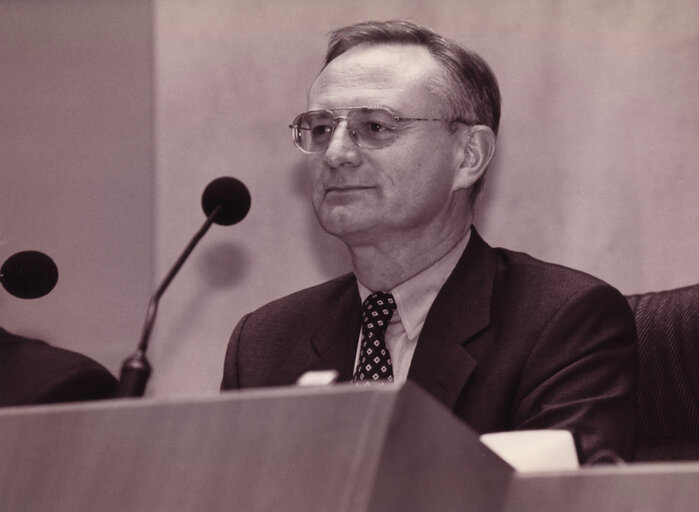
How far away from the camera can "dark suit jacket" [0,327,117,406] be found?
1.89m

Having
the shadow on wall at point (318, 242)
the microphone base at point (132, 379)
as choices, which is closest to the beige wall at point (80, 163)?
the shadow on wall at point (318, 242)

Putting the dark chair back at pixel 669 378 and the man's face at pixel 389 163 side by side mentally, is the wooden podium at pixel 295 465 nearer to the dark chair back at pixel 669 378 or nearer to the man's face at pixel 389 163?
the dark chair back at pixel 669 378

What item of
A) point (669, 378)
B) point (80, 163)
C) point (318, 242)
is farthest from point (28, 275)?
point (318, 242)

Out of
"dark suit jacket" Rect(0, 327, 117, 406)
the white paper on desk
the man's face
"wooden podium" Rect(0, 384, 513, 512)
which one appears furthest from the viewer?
the man's face

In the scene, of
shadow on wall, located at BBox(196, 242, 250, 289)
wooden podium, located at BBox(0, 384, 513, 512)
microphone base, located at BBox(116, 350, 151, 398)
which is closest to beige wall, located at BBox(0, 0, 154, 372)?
shadow on wall, located at BBox(196, 242, 250, 289)

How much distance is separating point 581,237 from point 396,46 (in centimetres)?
77

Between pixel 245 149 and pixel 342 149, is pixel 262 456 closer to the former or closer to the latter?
pixel 342 149

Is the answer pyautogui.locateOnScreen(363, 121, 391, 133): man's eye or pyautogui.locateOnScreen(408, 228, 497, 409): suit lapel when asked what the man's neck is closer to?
pyautogui.locateOnScreen(408, 228, 497, 409): suit lapel

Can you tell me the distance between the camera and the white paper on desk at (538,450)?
1.33m

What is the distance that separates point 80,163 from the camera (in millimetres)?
3262

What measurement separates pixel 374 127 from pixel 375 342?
49cm

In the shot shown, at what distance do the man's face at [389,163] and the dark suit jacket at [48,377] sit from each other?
73cm

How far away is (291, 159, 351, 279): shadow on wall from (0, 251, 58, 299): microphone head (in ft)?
4.90

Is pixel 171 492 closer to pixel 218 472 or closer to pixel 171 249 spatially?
pixel 218 472
